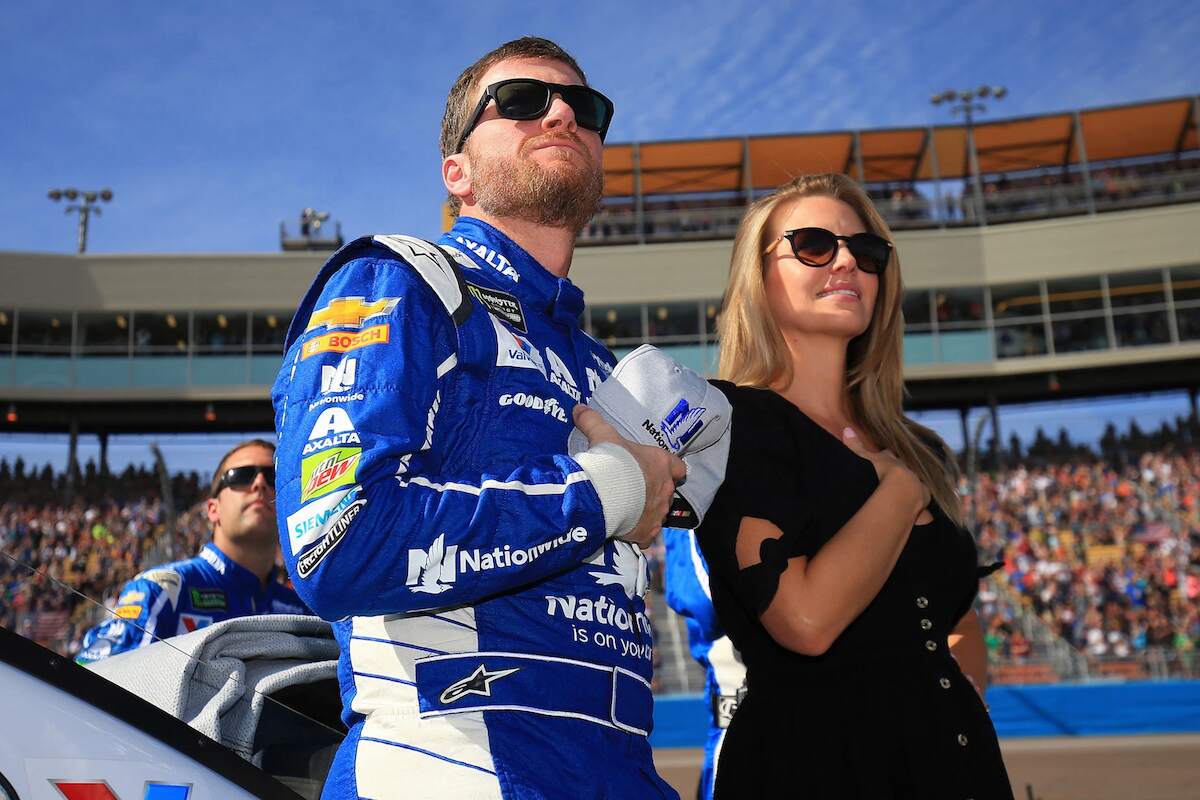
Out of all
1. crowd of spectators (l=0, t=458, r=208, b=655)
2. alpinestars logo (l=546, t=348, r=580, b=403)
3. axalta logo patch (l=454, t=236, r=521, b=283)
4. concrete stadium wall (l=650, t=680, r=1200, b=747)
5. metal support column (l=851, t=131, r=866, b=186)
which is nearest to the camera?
alpinestars logo (l=546, t=348, r=580, b=403)

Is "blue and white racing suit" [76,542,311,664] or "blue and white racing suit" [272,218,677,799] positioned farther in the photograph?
"blue and white racing suit" [76,542,311,664]

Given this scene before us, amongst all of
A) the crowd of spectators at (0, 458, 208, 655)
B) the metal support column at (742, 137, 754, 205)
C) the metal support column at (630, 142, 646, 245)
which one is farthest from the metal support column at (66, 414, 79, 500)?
the metal support column at (742, 137, 754, 205)

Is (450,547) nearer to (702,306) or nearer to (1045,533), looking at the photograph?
(1045,533)

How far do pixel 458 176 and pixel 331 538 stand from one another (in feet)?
3.81

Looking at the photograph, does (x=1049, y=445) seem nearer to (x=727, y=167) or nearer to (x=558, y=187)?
(x=727, y=167)

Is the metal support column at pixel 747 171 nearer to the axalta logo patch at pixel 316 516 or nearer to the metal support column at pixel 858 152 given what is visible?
the metal support column at pixel 858 152

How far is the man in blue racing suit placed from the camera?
1534 mm

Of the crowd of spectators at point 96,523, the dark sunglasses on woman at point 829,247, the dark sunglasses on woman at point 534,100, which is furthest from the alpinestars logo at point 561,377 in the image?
the crowd of spectators at point 96,523

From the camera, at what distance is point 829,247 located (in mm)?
2662

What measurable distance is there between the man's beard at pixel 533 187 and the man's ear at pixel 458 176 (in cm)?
7

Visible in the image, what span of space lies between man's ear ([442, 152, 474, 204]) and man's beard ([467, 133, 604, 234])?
0.07m

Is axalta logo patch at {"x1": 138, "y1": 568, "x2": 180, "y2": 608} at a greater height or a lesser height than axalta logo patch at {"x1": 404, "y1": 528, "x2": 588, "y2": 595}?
lesser

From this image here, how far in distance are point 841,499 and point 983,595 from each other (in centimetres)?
1726

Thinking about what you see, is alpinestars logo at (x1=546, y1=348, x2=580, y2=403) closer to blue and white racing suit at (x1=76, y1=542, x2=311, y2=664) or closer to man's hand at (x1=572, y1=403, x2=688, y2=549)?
man's hand at (x1=572, y1=403, x2=688, y2=549)
